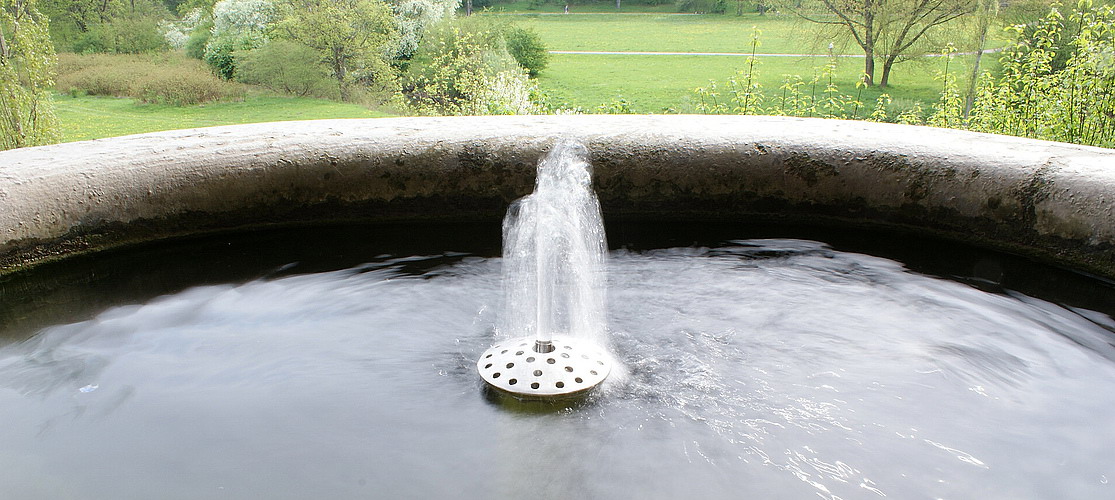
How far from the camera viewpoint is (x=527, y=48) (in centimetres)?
1322

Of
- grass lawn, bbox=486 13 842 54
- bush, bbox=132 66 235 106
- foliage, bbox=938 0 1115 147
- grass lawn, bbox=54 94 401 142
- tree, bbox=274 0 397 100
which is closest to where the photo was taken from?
foliage, bbox=938 0 1115 147

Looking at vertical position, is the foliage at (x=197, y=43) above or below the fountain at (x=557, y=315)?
above

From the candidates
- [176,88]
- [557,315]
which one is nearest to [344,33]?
[176,88]

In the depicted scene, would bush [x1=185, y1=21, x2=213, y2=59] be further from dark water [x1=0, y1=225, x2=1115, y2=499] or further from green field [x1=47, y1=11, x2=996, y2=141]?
dark water [x1=0, y1=225, x2=1115, y2=499]

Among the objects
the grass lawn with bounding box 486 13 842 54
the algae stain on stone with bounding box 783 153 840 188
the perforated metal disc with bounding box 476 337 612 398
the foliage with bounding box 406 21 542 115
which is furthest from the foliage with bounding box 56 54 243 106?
the perforated metal disc with bounding box 476 337 612 398

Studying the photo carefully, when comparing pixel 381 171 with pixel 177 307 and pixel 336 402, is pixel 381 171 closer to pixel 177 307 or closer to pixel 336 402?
pixel 177 307

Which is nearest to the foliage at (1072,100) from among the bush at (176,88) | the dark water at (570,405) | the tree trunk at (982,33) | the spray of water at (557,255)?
the dark water at (570,405)

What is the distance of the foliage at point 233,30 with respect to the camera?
1128 centimetres

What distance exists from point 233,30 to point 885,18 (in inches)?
390

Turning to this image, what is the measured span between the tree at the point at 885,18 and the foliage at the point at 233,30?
831 centimetres

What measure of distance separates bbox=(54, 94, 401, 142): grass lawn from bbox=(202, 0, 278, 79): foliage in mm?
1168

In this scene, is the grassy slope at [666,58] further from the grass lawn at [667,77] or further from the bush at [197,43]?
the bush at [197,43]

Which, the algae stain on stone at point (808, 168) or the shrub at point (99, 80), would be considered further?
the shrub at point (99, 80)

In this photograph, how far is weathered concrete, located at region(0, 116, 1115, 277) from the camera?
10.5ft
